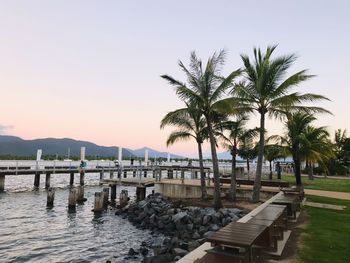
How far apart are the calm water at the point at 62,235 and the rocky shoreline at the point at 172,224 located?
74cm

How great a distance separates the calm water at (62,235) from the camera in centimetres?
1377

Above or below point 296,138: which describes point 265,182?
below

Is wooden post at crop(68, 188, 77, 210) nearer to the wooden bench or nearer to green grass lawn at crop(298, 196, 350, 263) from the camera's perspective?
the wooden bench

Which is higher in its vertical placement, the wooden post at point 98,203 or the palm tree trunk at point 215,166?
the palm tree trunk at point 215,166

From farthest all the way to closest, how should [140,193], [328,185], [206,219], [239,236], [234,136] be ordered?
→ [328,185], [140,193], [234,136], [206,219], [239,236]

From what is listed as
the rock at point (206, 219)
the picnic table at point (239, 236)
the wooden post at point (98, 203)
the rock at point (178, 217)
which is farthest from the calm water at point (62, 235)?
the picnic table at point (239, 236)

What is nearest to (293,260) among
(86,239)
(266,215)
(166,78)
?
(266,215)

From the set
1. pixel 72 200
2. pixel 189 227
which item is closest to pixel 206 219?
pixel 189 227

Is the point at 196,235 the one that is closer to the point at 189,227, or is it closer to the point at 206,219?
the point at 189,227

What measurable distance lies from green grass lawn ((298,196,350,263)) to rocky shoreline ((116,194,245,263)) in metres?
4.23

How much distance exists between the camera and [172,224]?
58.6ft

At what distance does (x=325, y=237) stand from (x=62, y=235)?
1367cm

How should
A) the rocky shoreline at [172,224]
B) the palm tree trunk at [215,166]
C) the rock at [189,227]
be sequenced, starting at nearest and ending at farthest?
the rocky shoreline at [172,224]
the rock at [189,227]
the palm tree trunk at [215,166]

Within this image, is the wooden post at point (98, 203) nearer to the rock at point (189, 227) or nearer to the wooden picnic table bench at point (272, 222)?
the rock at point (189, 227)
